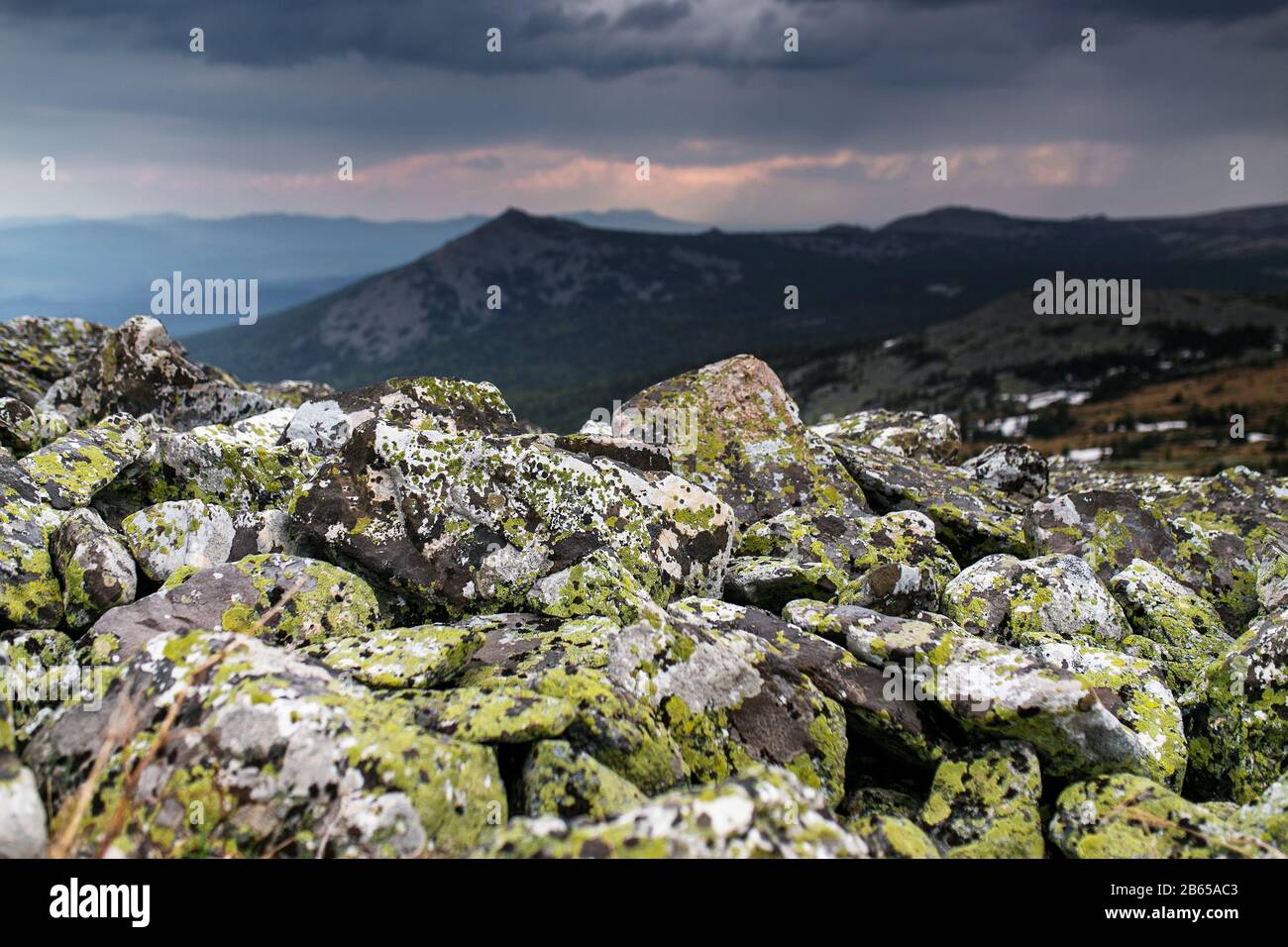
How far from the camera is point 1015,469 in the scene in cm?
2448

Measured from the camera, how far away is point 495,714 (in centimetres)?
877

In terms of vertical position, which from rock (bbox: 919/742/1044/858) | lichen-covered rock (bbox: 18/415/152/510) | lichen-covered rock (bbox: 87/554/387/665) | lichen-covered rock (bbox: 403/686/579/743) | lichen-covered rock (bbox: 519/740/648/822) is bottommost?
rock (bbox: 919/742/1044/858)

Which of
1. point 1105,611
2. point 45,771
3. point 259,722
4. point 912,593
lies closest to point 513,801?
point 259,722

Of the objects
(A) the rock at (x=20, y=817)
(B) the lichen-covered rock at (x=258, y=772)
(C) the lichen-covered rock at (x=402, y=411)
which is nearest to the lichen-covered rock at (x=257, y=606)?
(B) the lichen-covered rock at (x=258, y=772)

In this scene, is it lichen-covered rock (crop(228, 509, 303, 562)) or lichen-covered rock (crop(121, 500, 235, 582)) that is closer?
lichen-covered rock (crop(121, 500, 235, 582))

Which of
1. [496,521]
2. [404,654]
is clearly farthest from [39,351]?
[404,654]

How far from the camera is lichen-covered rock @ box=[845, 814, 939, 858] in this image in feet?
26.3

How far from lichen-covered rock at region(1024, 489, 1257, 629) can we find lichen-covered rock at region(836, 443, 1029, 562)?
92cm

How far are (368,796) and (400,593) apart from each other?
567 cm

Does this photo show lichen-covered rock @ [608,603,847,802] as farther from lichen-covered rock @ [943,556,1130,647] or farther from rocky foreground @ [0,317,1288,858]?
lichen-covered rock @ [943,556,1130,647]

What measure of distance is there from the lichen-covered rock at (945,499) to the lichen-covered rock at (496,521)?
21.2ft

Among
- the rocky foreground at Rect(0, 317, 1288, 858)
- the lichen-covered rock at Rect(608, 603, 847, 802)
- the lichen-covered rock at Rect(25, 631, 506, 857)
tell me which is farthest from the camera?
the lichen-covered rock at Rect(608, 603, 847, 802)

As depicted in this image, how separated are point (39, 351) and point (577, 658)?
2675 centimetres

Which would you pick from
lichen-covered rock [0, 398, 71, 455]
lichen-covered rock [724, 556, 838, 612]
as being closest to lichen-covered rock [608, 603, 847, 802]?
lichen-covered rock [724, 556, 838, 612]
